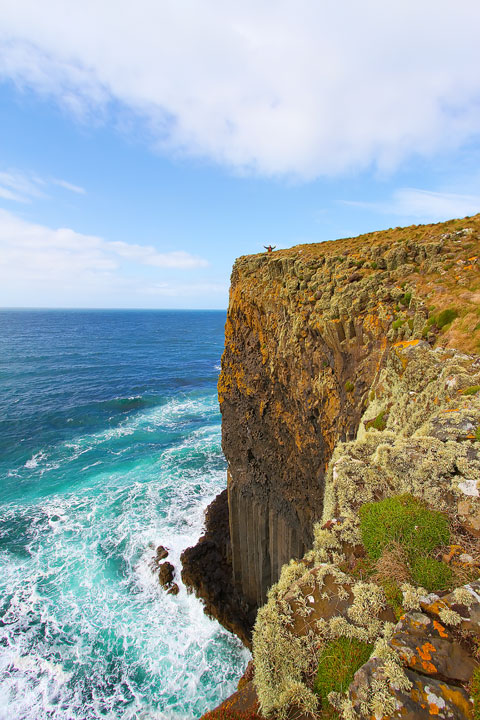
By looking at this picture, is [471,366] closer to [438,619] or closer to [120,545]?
[438,619]

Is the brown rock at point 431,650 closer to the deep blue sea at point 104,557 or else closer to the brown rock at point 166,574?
the deep blue sea at point 104,557

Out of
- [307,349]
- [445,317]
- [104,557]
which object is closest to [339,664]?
[445,317]

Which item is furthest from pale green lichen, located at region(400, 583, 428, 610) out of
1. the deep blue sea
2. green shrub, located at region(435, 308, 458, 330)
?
the deep blue sea

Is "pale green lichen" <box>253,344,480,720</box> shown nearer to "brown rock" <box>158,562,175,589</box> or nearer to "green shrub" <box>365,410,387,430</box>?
"green shrub" <box>365,410,387,430</box>

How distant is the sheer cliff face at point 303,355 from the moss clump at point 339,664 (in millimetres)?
7488

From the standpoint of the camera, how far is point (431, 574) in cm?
416

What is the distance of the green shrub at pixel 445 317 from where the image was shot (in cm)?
945

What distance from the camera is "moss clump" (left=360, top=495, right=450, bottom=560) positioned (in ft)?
14.8

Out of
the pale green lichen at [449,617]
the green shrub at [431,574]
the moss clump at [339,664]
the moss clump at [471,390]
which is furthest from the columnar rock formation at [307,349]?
the moss clump at [339,664]

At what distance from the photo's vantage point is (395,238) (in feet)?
47.9

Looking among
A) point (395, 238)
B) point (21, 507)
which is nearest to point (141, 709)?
point (21, 507)

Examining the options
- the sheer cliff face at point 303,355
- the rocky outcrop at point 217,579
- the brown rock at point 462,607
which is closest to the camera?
the brown rock at point 462,607

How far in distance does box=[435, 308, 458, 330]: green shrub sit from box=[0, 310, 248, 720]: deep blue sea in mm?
19643

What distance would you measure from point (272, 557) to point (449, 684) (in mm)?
18689
